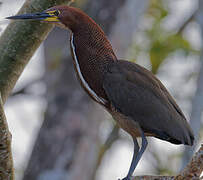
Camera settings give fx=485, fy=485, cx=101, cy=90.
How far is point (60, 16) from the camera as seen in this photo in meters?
2.98

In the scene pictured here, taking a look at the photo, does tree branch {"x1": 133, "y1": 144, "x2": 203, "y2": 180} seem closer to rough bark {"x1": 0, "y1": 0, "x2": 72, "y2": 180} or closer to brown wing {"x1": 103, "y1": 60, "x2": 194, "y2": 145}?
brown wing {"x1": 103, "y1": 60, "x2": 194, "y2": 145}

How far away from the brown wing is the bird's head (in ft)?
1.22

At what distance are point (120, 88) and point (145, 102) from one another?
0.19 meters

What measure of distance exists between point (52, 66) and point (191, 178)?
230 inches

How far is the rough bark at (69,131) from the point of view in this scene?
6504 millimetres

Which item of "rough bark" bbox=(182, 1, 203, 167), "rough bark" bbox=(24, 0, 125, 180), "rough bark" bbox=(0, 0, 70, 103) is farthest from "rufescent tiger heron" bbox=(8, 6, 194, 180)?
"rough bark" bbox=(24, 0, 125, 180)

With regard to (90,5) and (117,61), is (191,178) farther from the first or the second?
(90,5)

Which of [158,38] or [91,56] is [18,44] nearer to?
[91,56]

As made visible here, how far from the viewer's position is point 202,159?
93.0 inches

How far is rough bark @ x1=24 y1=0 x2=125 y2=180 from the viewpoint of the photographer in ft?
21.3

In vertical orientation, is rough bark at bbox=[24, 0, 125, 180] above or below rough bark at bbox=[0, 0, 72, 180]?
below

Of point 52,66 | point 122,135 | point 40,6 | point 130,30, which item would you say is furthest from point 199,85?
point 52,66

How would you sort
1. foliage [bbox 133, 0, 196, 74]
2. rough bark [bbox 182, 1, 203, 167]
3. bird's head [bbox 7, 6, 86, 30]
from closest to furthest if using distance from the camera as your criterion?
bird's head [bbox 7, 6, 86, 30] → rough bark [bbox 182, 1, 203, 167] → foliage [bbox 133, 0, 196, 74]

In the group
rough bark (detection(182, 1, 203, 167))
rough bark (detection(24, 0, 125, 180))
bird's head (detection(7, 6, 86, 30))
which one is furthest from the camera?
rough bark (detection(24, 0, 125, 180))
